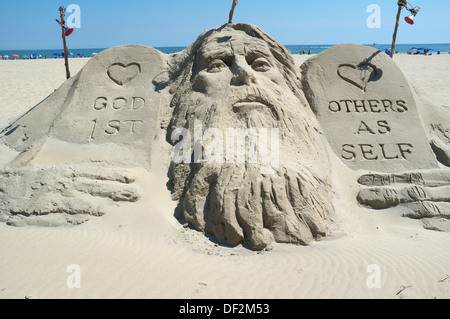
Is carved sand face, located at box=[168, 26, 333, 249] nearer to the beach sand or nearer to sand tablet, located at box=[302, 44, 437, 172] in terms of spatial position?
the beach sand

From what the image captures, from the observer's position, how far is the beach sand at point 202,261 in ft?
8.99

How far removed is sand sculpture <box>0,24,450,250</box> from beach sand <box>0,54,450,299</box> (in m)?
0.18

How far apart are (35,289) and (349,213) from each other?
3.12 m

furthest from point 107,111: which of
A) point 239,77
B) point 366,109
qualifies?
point 366,109

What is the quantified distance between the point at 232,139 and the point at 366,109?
2.27 meters

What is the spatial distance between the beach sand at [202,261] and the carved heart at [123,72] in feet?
6.82

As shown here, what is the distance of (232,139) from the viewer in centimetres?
391

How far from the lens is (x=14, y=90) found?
11.5m

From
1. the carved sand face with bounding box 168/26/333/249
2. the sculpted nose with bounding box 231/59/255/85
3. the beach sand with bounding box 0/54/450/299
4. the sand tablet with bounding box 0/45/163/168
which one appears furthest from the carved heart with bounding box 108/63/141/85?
the beach sand with bounding box 0/54/450/299

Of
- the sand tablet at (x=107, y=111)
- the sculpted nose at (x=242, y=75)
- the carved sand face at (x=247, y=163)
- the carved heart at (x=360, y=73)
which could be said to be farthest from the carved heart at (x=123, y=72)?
the carved heart at (x=360, y=73)

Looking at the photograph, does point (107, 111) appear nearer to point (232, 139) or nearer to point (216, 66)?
point (216, 66)

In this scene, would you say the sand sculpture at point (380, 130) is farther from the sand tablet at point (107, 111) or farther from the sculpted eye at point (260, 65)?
the sand tablet at point (107, 111)

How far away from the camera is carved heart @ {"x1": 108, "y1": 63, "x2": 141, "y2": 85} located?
5328mm

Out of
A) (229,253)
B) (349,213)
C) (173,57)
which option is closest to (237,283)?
(229,253)
